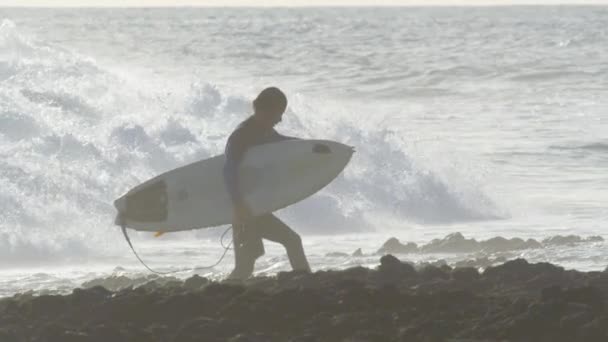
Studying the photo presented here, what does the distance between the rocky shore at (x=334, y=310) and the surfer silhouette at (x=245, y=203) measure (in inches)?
6.5

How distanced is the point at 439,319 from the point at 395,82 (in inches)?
1057

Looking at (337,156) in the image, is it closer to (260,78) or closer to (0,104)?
(0,104)

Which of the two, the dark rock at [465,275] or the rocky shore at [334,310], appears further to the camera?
the dark rock at [465,275]

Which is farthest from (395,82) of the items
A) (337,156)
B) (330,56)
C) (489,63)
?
(337,156)

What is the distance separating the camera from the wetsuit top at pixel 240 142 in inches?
318

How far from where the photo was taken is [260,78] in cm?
3569

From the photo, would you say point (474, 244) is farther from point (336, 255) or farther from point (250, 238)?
point (250, 238)

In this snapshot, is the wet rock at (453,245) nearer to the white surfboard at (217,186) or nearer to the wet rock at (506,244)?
the wet rock at (506,244)

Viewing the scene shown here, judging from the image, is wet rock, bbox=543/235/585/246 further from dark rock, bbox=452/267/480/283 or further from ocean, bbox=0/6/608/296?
dark rock, bbox=452/267/480/283

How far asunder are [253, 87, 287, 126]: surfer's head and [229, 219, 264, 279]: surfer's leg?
67cm

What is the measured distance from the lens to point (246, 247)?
27.8ft

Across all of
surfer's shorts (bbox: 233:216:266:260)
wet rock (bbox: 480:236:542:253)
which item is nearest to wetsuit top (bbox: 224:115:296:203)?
surfer's shorts (bbox: 233:216:266:260)

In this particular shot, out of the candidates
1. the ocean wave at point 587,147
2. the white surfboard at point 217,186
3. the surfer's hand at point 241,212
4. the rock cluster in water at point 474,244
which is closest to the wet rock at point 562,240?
the rock cluster in water at point 474,244

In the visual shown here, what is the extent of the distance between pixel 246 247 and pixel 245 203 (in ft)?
1.07
